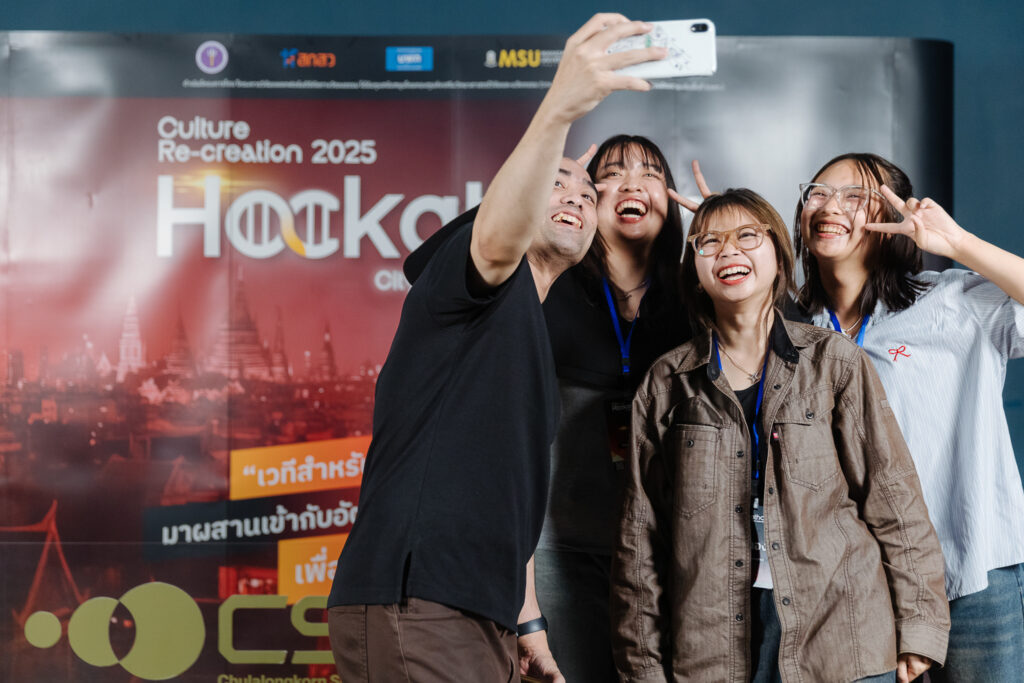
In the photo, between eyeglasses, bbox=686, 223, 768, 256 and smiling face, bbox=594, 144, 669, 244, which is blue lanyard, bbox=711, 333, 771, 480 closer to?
eyeglasses, bbox=686, 223, 768, 256

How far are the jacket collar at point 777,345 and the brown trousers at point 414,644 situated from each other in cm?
75

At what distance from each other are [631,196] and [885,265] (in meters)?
0.64

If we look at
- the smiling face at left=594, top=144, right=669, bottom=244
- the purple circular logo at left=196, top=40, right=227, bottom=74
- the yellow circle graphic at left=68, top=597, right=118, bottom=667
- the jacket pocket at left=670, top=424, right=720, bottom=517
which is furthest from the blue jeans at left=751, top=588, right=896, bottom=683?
the purple circular logo at left=196, top=40, right=227, bottom=74

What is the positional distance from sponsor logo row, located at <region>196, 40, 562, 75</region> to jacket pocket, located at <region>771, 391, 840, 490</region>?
188 centimetres

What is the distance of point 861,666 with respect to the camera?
1577 mm

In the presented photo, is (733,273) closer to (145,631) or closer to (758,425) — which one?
(758,425)

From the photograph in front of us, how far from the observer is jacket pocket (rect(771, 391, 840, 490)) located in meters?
1.63

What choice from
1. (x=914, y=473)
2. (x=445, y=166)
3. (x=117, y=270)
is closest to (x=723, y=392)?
(x=914, y=473)

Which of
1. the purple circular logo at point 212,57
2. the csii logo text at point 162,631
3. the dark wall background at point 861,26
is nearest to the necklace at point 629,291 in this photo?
the dark wall background at point 861,26

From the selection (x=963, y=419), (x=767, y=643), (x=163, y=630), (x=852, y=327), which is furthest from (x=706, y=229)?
(x=163, y=630)

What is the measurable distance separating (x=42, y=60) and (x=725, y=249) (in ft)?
9.12

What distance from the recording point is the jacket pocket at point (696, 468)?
1.67m

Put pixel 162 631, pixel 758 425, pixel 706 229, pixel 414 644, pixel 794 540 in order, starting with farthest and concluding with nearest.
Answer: pixel 162 631 → pixel 706 229 → pixel 758 425 → pixel 794 540 → pixel 414 644

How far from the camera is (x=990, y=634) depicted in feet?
6.07
